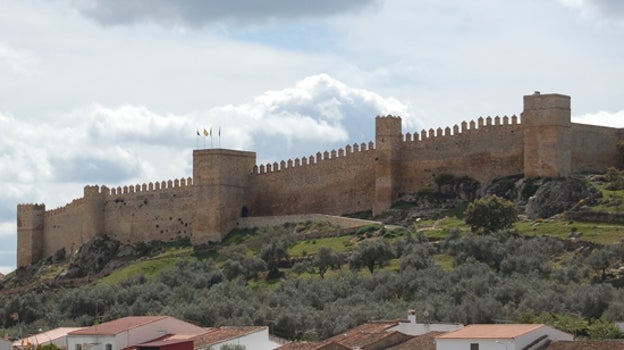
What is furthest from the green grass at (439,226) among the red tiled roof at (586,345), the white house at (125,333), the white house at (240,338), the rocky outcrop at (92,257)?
the red tiled roof at (586,345)

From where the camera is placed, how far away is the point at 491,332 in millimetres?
31297

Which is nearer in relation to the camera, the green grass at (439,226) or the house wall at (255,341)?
the house wall at (255,341)

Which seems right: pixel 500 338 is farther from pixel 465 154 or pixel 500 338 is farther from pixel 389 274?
pixel 465 154

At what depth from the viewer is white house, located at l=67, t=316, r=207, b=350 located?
3638cm

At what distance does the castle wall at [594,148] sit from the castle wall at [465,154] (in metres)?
2.38

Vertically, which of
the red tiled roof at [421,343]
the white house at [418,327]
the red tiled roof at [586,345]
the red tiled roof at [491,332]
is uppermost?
the red tiled roof at [491,332]

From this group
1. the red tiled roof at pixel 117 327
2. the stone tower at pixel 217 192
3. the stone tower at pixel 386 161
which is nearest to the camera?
the red tiled roof at pixel 117 327

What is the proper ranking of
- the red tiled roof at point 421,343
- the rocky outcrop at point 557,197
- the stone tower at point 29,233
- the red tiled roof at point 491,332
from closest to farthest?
the red tiled roof at point 491,332
the red tiled roof at point 421,343
the rocky outcrop at point 557,197
the stone tower at point 29,233

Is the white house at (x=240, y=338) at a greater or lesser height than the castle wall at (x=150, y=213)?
lesser

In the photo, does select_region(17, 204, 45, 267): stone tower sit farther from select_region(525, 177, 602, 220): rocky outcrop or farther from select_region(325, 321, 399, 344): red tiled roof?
select_region(325, 321, 399, 344): red tiled roof

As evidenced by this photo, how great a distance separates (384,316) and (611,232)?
615 inches

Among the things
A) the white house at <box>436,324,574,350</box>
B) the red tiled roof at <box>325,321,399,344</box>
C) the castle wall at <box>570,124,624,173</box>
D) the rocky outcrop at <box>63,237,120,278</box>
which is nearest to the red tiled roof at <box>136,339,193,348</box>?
the red tiled roof at <box>325,321,399,344</box>

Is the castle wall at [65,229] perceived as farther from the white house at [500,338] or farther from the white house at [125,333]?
the white house at [500,338]

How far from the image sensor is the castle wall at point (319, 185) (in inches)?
2586
